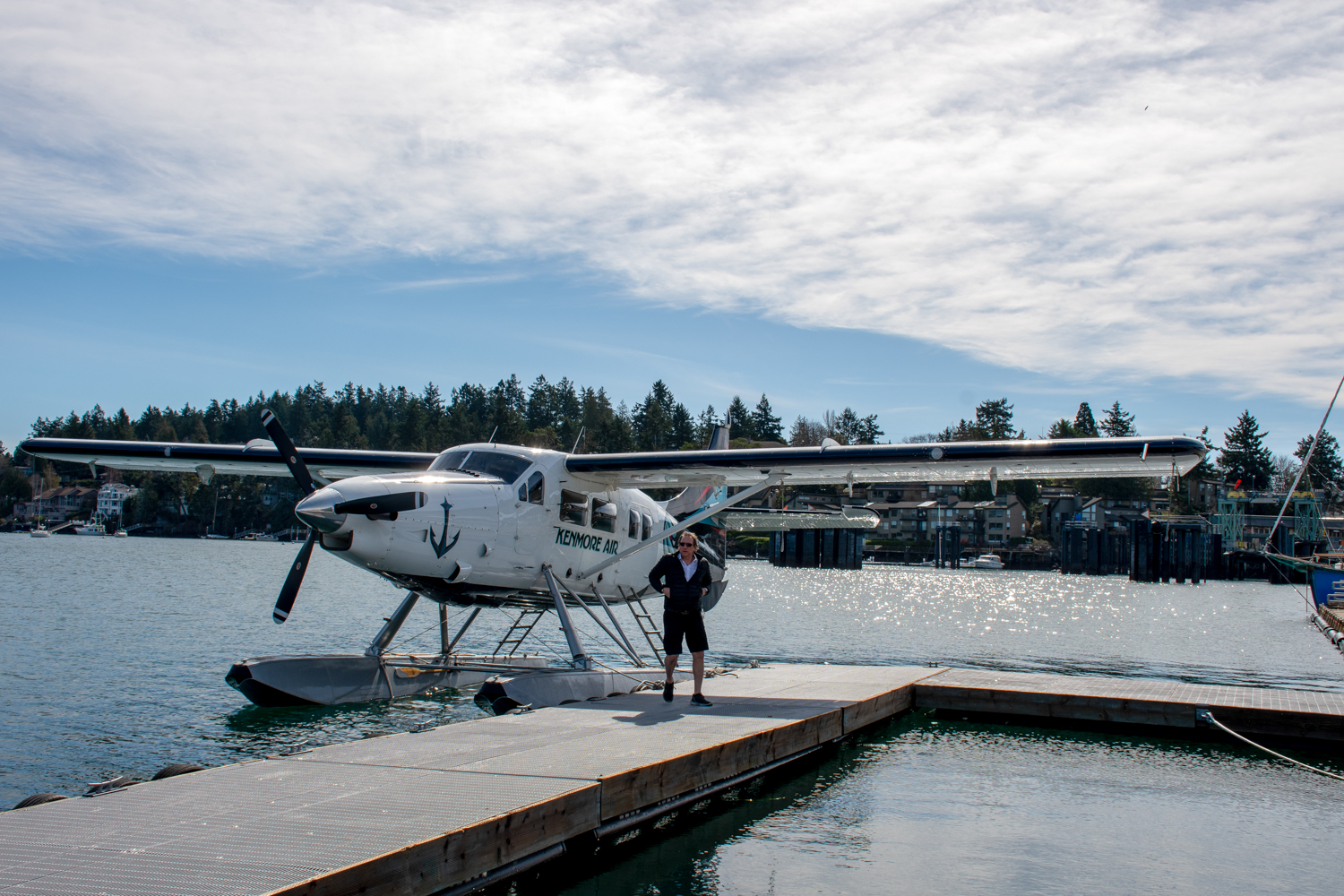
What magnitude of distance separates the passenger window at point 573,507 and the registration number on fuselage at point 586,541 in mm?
155

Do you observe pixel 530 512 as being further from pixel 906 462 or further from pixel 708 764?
pixel 708 764

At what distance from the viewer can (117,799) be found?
530cm

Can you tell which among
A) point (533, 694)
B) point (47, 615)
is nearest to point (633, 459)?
point (533, 694)

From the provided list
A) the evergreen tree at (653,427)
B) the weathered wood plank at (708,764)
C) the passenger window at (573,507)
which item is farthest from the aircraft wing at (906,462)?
the evergreen tree at (653,427)

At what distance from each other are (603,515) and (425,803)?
8194 millimetres

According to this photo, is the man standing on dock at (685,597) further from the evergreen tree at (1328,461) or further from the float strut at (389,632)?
the evergreen tree at (1328,461)

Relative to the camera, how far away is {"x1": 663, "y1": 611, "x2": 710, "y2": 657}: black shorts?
9.10 m

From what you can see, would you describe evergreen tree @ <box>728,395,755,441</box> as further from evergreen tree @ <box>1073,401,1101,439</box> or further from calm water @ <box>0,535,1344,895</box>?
calm water @ <box>0,535,1344,895</box>

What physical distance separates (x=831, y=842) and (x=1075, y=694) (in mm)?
5854

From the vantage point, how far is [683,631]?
926 cm

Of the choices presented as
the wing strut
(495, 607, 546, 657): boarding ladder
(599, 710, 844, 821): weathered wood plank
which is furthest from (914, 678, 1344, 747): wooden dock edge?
(495, 607, 546, 657): boarding ladder

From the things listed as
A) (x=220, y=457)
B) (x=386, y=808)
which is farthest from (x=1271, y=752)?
(x=220, y=457)

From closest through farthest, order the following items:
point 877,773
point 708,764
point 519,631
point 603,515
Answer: point 708,764
point 877,773
point 603,515
point 519,631

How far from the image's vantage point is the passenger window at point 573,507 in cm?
1259
